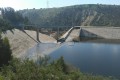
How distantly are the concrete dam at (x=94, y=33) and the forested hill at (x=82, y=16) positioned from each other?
22.7m

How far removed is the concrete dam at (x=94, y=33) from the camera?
2926 inches

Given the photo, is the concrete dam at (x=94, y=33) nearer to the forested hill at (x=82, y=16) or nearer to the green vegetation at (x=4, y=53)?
the forested hill at (x=82, y=16)

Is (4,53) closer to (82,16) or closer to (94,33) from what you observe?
(94,33)

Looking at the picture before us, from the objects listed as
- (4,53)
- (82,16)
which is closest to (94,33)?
(82,16)

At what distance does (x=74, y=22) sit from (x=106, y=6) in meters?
15.9

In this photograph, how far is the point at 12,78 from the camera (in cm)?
905

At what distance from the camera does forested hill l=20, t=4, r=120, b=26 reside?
4155 inches

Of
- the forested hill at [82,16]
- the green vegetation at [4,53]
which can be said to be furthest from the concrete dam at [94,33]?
the green vegetation at [4,53]

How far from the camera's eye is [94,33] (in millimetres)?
76438

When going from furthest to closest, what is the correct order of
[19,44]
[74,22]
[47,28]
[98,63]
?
[74,22] < [47,28] < [19,44] < [98,63]

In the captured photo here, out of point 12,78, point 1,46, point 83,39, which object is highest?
point 12,78

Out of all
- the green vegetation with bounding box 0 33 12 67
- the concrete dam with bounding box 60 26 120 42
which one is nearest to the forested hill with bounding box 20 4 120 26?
the concrete dam with bounding box 60 26 120 42

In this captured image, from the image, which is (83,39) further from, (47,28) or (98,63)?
(98,63)

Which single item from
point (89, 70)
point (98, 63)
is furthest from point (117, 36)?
point (89, 70)
